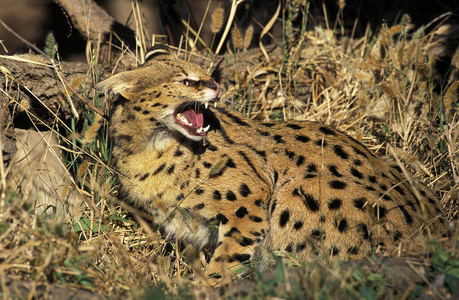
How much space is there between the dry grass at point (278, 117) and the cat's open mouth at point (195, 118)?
0.75m

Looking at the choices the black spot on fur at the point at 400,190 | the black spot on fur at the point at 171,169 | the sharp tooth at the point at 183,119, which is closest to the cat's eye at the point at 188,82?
the sharp tooth at the point at 183,119

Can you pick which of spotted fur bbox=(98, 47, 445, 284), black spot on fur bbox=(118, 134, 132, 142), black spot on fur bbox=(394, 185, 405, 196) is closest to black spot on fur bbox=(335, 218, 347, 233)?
spotted fur bbox=(98, 47, 445, 284)

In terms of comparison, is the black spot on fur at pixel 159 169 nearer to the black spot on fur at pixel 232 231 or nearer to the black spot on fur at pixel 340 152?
the black spot on fur at pixel 232 231

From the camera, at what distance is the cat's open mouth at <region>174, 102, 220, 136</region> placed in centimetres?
380

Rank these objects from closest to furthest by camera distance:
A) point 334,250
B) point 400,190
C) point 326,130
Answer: point 334,250 → point 400,190 → point 326,130

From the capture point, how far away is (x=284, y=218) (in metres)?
3.85

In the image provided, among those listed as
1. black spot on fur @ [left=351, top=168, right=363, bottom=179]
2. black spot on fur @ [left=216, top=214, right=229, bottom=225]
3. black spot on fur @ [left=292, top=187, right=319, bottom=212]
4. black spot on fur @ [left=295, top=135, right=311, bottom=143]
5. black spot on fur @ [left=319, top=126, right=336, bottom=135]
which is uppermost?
black spot on fur @ [left=319, top=126, right=336, bottom=135]

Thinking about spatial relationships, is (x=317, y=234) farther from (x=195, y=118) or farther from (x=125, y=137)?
(x=125, y=137)

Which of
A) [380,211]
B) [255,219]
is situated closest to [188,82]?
[255,219]

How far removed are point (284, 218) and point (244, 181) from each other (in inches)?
16.0

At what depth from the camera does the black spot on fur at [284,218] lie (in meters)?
3.84

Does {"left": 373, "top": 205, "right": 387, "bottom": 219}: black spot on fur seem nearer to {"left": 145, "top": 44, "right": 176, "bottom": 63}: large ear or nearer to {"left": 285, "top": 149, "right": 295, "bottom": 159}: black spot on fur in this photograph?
{"left": 285, "top": 149, "right": 295, "bottom": 159}: black spot on fur

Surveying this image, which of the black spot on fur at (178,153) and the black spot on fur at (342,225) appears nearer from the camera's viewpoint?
the black spot on fur at (342,225)

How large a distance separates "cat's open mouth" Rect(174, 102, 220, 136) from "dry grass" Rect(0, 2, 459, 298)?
75cm
